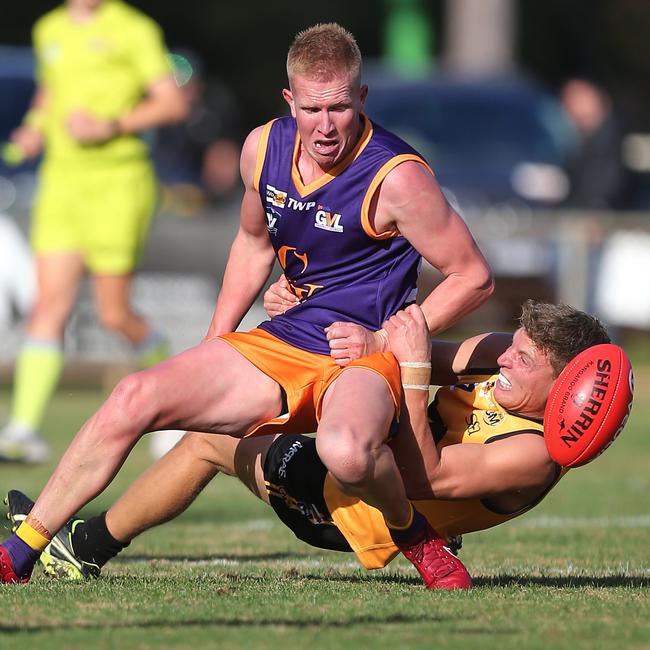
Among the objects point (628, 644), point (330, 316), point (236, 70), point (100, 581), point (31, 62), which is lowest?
point (236, 70)

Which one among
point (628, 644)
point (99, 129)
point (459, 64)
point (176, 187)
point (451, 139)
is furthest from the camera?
point (459, 64)

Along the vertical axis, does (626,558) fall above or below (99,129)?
below

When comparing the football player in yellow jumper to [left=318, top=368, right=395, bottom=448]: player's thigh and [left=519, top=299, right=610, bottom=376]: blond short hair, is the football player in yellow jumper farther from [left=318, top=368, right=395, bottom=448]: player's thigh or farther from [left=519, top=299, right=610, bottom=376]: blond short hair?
[left=318, top=368, right=395, bottom=448]: player's thigh

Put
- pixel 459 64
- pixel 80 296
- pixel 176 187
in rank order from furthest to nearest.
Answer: pixel 459 64
pixel 176 187
pixel 80 296

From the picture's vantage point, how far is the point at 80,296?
14.9m

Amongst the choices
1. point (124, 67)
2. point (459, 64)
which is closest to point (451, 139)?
point (459, 64)

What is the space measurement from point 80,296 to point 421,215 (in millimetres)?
9476

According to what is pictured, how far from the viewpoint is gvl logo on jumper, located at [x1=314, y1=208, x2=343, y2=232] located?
585 centimetres

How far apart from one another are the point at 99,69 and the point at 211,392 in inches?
202

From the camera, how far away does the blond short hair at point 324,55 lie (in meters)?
5.73

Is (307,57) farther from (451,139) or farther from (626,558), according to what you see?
(451,139)

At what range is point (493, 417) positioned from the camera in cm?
592

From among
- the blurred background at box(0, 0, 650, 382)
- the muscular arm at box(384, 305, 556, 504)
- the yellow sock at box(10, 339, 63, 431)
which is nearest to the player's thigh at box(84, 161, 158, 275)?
the yellow sock at box(10, 339, 63, 431)

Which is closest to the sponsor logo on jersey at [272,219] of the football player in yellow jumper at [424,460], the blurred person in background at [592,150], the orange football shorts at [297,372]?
the football player in yellow jumper at [424,460]
